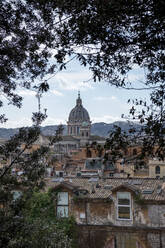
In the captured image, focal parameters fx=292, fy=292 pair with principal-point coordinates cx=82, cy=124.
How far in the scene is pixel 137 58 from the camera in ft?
17.3

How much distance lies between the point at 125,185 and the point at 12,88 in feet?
38.9

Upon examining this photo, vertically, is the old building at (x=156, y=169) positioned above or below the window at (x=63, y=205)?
above

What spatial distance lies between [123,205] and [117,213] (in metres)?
0.61

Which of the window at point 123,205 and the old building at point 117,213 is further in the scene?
the window at point 123,205

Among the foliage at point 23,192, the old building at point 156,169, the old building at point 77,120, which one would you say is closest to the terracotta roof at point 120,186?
the foliage at point 23,192

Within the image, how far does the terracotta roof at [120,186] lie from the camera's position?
17688 millimetres

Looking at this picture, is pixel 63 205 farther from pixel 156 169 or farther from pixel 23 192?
pixel 156 169

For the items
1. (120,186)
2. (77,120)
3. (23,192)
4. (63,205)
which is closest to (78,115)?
(77,120)

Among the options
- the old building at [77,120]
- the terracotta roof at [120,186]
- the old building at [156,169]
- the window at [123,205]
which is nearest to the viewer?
the terracotta roof at [120,186]

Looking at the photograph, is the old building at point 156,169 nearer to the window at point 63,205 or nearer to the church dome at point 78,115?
the window at point 63,205

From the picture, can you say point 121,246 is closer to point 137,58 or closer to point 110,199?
point 110,199

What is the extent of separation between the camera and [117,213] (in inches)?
705

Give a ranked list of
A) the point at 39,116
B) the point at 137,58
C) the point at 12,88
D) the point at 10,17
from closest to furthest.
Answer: the point at 137,58
the point at 10,17
the point at 12,88
the point at 39,116

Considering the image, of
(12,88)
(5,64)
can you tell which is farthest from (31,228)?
(5,64)
